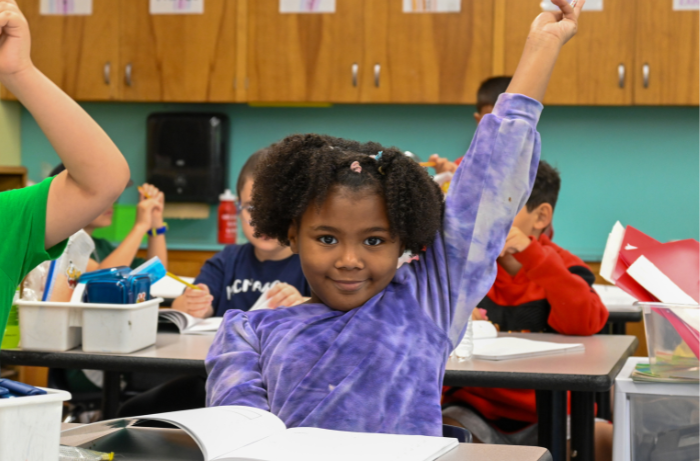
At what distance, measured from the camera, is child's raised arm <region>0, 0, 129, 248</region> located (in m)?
0.89

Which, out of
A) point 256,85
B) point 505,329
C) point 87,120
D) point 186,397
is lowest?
point 186,397

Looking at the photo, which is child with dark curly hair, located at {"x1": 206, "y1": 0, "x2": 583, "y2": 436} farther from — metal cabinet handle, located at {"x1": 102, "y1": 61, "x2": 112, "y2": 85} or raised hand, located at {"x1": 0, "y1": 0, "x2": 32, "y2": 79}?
metal cabinet handle, located at {"x1": 102, "y1": 61, "x2": 112, "y2": 85}

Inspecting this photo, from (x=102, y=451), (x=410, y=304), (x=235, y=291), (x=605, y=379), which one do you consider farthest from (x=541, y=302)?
(x=102, y=451)

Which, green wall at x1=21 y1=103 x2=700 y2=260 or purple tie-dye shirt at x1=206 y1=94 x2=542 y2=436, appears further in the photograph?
green wall at x1=21 y1=103 x2=700 y2=260

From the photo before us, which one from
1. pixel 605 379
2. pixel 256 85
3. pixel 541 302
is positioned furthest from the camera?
pixel 256 85

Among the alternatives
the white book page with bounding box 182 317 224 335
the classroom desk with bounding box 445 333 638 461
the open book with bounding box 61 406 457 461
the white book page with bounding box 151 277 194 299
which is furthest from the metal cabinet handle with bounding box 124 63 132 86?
the open book with bounding box 61 406 457 461

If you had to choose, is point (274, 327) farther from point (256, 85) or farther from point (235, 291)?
point (256, 85)

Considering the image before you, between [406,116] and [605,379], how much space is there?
10.1 feet

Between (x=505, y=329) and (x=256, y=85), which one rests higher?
(x=256, y=85)

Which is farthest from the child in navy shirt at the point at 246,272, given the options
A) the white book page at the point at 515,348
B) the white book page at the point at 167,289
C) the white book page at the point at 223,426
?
the white book page at the point at 223,426

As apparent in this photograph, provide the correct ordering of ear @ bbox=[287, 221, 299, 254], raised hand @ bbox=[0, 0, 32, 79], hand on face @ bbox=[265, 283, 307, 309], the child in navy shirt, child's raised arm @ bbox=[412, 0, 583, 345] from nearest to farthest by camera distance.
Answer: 1. raised hand @ bbox=[0, 0, 32, 79]
2. child's raised arm @ bbox=[412, 0, 583, 345]
3. ear @ bbox=[287, 221, 299, 254]
4. hand on face @ bbox=[265, 283, 307, 309]
5. the child in navy shirt

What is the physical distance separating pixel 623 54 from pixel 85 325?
304 centimetres

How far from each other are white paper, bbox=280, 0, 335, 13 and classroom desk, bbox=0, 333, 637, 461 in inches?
103

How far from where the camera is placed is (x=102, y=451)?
2.46 ft
